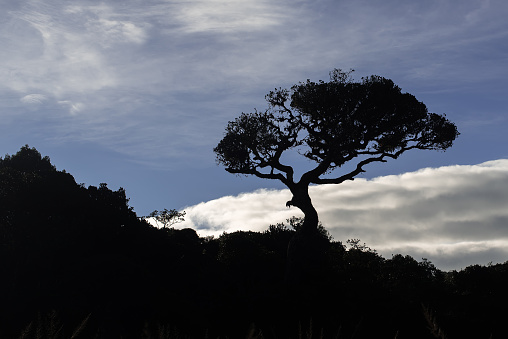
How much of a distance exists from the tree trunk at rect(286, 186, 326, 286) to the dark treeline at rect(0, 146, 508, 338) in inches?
19.5

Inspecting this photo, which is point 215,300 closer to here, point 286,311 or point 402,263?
point 286,311

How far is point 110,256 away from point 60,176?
42.8ft

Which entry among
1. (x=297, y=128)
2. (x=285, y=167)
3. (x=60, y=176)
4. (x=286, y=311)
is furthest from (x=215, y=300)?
(x=60, y=176)

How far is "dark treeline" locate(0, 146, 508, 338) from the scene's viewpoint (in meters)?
26.5

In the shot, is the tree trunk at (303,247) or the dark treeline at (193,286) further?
the tree trunk at (303,247)

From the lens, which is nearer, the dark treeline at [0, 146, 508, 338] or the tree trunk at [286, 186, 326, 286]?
the dark treeline at [0, 146, 508, 338]

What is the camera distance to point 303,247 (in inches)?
1332

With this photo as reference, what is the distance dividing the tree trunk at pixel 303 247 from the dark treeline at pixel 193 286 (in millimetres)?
494

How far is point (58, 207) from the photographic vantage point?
39125 millimetres

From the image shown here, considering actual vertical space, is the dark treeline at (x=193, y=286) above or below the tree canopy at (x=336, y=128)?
below

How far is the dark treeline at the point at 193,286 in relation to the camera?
1045 inches

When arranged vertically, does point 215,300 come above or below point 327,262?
below

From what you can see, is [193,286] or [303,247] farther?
[193,286]

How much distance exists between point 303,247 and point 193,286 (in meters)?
8.98
